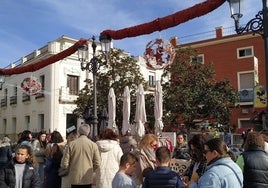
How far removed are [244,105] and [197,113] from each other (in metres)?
8.55

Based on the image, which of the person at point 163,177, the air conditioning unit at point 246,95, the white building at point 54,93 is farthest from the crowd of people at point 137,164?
the air conditioning unit at point 246,95

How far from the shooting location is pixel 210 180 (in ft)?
10.2

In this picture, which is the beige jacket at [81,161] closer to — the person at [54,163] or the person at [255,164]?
the person at [54,163]

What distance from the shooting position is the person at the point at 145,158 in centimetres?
550

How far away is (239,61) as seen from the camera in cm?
3116

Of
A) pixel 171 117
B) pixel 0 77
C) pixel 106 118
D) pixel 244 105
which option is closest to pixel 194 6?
pixel 106 118

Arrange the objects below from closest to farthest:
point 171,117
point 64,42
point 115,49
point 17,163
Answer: point 17,163 → point 171,117 → point 115,49 → point 64,42

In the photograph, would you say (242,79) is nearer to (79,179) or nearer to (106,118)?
(106,118)

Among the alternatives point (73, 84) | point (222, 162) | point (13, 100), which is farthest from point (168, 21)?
point (13, 100)

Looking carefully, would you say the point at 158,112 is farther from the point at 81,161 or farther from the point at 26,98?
the point at 26,98

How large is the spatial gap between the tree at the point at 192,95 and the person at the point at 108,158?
50.8 feet

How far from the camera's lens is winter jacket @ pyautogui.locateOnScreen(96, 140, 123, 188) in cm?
611

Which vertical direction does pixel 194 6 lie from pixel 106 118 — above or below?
above

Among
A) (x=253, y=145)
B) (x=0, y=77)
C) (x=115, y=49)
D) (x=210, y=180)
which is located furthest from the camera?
(x=115, y=49)
